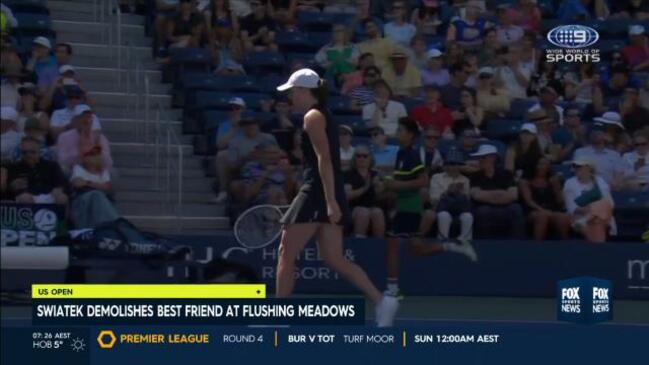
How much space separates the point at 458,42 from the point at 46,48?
5.21 m

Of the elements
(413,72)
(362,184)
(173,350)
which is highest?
(413,72)

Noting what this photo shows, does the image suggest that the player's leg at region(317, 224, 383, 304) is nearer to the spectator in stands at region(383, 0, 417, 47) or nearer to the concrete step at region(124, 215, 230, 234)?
the concrete step at region(124, 215, 230, 234)

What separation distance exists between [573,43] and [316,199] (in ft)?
33.5

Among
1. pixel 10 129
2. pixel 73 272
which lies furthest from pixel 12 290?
pixel 10 129

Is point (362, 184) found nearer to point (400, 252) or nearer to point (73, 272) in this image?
point (400, 252)

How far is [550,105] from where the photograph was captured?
19.2m

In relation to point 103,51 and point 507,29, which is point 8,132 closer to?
point 103,51

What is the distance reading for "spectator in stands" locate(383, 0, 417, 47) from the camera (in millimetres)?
20094

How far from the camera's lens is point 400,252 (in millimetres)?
17047

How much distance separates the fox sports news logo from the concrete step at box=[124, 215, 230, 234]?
507 centimetres

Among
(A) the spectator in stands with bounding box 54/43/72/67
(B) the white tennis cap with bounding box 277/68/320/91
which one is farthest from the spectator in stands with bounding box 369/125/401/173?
(B) the white tennis cap with bounding box 277/68/320/91

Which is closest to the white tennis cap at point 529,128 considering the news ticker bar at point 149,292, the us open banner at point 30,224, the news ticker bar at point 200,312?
the us open banner at point 30,224

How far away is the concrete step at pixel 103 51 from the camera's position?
19500 mm

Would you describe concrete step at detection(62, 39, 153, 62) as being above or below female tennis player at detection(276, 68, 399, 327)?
above
